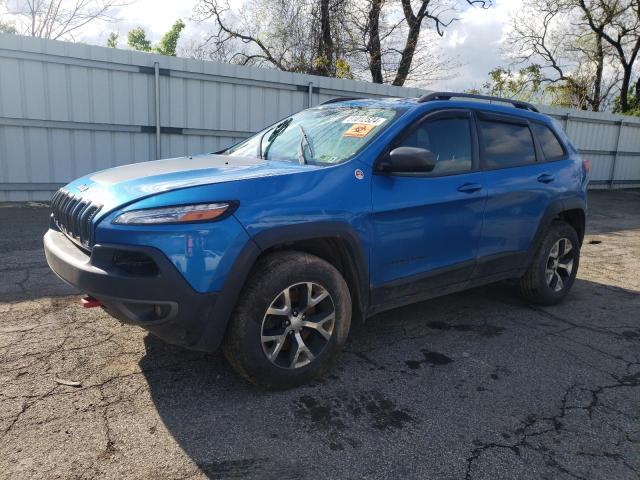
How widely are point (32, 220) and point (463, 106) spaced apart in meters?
6.38

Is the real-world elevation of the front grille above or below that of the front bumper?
above

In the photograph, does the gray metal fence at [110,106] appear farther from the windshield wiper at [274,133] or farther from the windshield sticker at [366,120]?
the windshield sticker at [366,120]

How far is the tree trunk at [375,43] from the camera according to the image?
743 inches

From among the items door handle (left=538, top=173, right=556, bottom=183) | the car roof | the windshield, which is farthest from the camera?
door handle (left=538, top=173, right=556, bottom=183)

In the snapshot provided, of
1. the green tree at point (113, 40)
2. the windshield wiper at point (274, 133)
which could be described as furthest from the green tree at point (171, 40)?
the windshield wiper at point (274, 133)

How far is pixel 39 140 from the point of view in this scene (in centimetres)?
848

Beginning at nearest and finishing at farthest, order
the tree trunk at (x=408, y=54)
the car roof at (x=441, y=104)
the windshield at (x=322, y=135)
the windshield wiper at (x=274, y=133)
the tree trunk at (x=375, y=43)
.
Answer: the windshield at (x=322, y=135) < the car roof at (x=441, y=104) < the windshield wiper at (x=274, y=133) < the tree trunk at (x=375, y=43) < the tree trunk at (x=408, y=54)

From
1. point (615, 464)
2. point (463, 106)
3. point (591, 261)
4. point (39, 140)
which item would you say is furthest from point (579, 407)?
point (39, 140)

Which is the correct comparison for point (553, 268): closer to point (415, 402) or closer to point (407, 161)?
point (407, 161)

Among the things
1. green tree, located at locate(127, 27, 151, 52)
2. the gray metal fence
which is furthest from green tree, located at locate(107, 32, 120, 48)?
the gray metal fence

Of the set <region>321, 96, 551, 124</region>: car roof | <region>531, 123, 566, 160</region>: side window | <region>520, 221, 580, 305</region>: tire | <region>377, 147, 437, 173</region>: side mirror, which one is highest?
<region>321, 96, 551, 124</region>: car roof

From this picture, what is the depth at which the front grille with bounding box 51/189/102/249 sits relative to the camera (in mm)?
2809

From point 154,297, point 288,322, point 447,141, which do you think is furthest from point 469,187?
point 154,297

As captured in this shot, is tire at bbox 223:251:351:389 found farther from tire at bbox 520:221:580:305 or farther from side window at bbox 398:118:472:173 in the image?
tire at bbox 520:221:580:305
